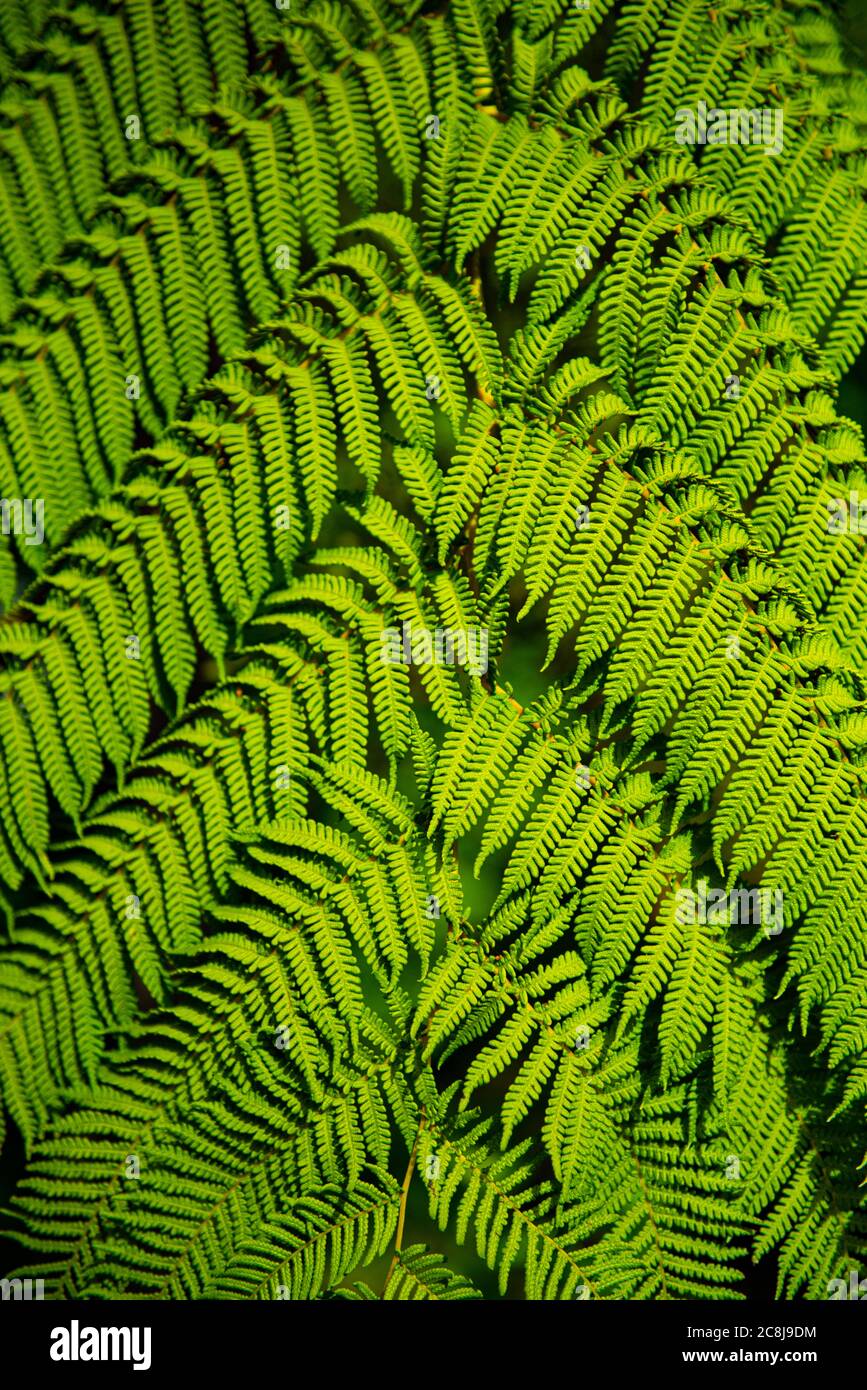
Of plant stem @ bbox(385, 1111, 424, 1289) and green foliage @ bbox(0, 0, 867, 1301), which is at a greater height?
green foliage @ bbox(0, 0, 867, 1301)

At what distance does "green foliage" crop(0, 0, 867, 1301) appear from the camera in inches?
63.3

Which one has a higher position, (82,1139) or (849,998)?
(849,998)

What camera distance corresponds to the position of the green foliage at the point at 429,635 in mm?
1607

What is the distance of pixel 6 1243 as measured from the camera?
1.94 meters

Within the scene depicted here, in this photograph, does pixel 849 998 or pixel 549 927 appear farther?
pixel 549 927

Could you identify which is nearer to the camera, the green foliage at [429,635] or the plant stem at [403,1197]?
the green foliage at [429,635]

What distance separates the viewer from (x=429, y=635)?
5.64ft

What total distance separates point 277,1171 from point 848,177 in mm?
2008

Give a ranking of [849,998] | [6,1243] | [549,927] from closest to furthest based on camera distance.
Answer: [849,998] < [549,927] < [6,1243]

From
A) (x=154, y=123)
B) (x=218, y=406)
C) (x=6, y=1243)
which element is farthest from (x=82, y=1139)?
(x=154, y=123)

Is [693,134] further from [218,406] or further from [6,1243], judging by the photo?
[6,1243]

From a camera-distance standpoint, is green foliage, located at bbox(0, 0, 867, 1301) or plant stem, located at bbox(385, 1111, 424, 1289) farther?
plant stem, located at bbox(385, 1111, 424, 1289)

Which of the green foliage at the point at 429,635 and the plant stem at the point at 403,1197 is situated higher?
the green foliage at the point at 429,635

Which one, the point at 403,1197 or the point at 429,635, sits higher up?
the point at 429,635
